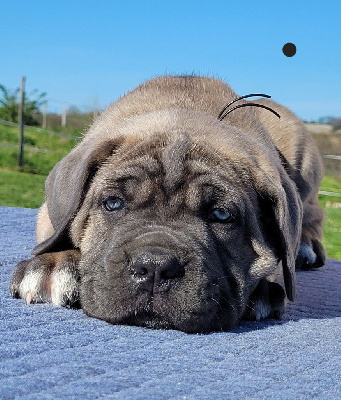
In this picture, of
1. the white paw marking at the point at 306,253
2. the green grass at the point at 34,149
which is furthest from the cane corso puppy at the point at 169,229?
the green grass at the point at 34,149

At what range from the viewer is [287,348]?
265 cm

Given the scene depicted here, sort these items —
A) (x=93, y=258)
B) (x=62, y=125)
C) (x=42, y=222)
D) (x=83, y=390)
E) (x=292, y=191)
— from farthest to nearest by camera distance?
(x=62, y=125)
(x=42, y=222)
(x=292, y=191)
(x=93, y=258)
(x=83, y=390)

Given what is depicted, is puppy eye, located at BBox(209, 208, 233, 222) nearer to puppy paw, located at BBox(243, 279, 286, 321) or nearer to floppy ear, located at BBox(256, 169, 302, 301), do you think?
floppy ear, located at BBox(256, 169, 302, 301)

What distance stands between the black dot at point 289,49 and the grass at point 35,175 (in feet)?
18.2

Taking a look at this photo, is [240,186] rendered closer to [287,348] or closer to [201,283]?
[201,283]

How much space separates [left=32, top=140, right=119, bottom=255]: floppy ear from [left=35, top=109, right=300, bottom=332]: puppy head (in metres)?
0.01

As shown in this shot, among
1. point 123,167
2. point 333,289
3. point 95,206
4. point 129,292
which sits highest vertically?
point 123,167

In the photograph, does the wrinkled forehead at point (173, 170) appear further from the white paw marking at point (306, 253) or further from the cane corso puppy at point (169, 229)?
the white paw marking at point (306, 253)

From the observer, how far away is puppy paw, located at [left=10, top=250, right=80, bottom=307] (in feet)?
10.1

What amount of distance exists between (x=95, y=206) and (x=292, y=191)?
1.04 metres

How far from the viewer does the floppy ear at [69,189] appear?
324 centimetres

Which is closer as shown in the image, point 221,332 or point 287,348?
point 287,348

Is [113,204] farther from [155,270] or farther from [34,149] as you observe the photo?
[34,149]

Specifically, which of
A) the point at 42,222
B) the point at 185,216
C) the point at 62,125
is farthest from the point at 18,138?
the point at 185,216
